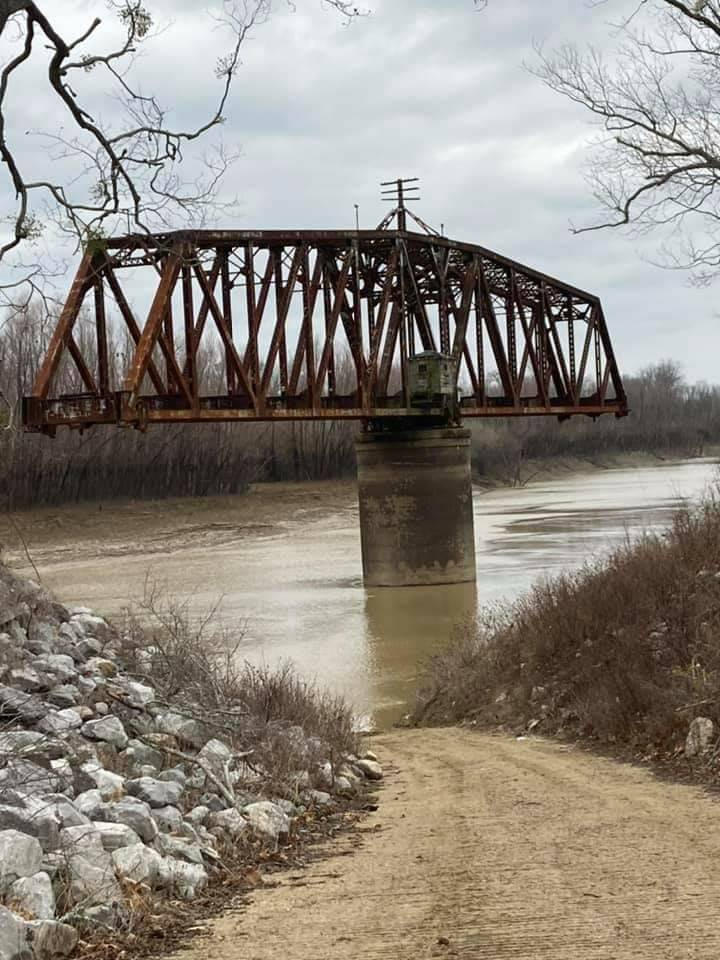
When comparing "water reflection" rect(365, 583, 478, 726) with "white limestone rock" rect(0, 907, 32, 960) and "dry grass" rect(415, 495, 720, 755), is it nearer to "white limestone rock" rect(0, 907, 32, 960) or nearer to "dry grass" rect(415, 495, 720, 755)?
"dry grass" rect(415, 495, 720, 755)

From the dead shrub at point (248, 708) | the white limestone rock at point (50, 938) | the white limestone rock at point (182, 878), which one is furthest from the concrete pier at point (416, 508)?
the white limestone rock at point (50, 938)

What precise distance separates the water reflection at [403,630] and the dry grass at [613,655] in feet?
4.69

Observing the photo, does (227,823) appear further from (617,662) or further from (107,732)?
(617,662)

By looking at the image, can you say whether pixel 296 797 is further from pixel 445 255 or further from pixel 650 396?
pixel 650 396

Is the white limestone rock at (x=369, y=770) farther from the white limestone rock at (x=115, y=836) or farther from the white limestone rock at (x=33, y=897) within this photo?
the white limestone rock at (x=33, y=897)

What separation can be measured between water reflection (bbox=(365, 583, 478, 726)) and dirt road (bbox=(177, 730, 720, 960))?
8.54 meters

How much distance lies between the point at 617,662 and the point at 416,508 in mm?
25498

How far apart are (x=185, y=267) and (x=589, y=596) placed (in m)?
17.7

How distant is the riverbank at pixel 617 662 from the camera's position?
11961 mm

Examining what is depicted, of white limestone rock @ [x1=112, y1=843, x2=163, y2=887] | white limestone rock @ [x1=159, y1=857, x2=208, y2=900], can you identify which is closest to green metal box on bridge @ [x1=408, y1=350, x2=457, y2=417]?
white limestone rock @ [x1=159, y1=857, x2=208, y2=900]

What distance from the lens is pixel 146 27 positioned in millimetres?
11414

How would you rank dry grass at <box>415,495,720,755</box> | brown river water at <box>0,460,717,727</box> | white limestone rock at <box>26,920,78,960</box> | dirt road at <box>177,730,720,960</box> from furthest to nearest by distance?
brown river water at <box>0,460,717,727</box> → dry grass at <box>415,495,720,755</box> → dirt road at <box>177,730,720,960</box> → white limestone rock at <box>26,920,78,960</box>

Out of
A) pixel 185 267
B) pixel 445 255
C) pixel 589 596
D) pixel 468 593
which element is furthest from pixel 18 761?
pixel 445 255

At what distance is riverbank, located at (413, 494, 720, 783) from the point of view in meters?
12.0
